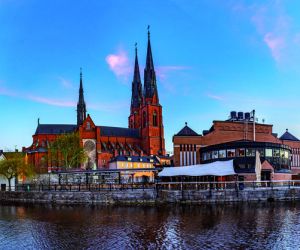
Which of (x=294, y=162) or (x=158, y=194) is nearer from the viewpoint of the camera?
(x=158, y=194)

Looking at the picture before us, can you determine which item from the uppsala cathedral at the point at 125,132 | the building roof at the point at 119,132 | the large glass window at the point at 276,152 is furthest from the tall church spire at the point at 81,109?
the large glass window at the point at 276,152

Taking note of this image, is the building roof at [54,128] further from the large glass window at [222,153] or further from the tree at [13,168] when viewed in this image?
the large glass window at [222,153]

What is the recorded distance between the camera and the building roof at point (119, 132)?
6019 inches

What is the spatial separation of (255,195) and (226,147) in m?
16.8

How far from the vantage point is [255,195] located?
5166 centimetres

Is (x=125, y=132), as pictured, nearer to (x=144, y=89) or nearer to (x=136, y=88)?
(x=144, y=89)

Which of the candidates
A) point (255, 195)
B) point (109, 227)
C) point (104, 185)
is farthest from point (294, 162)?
point (109, 227)

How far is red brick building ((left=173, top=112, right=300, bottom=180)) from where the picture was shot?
6388 centimetres

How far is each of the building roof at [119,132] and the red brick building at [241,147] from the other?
214 feet

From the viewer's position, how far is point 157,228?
31.8m

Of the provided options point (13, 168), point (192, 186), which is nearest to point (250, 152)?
point (192, 186)

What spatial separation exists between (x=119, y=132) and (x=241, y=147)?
94455mm

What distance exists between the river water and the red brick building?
1905 centimetres

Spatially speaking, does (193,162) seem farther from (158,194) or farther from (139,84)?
(139,84)
